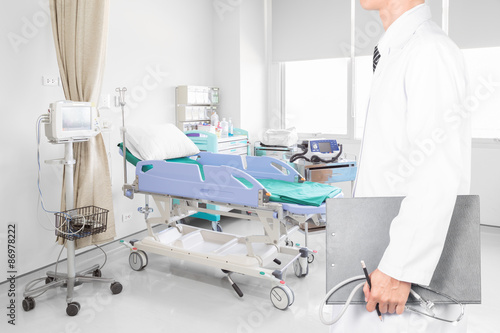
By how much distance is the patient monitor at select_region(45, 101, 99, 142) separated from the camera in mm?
2809

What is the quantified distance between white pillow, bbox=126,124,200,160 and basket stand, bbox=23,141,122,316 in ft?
1.81

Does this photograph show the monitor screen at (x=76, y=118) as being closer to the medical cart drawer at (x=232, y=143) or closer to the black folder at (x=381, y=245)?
the medical cart drawer at (x=232, y=143)

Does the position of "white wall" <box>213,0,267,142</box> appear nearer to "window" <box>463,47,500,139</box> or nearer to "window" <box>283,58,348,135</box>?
"window" <box>283,58,348,135</box>

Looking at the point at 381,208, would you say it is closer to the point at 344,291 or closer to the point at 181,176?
the point at 344,291

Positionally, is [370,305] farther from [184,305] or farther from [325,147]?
[325,147]

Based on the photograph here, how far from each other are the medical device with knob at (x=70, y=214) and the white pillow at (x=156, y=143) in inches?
14.4

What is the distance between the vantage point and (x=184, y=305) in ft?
9.51

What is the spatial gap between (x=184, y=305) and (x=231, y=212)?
2.48 feet

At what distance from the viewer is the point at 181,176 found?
3111 mm

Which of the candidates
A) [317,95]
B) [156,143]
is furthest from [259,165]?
[317,95]

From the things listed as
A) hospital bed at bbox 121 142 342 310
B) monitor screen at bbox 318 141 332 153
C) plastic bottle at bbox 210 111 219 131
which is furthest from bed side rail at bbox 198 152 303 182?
plastic bottle at bbox 210 111 219 131

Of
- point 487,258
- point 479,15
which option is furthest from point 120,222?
point 479,15

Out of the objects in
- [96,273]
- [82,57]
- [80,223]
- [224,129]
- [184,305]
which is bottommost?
[184,305]

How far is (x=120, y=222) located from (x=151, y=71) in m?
1.59
